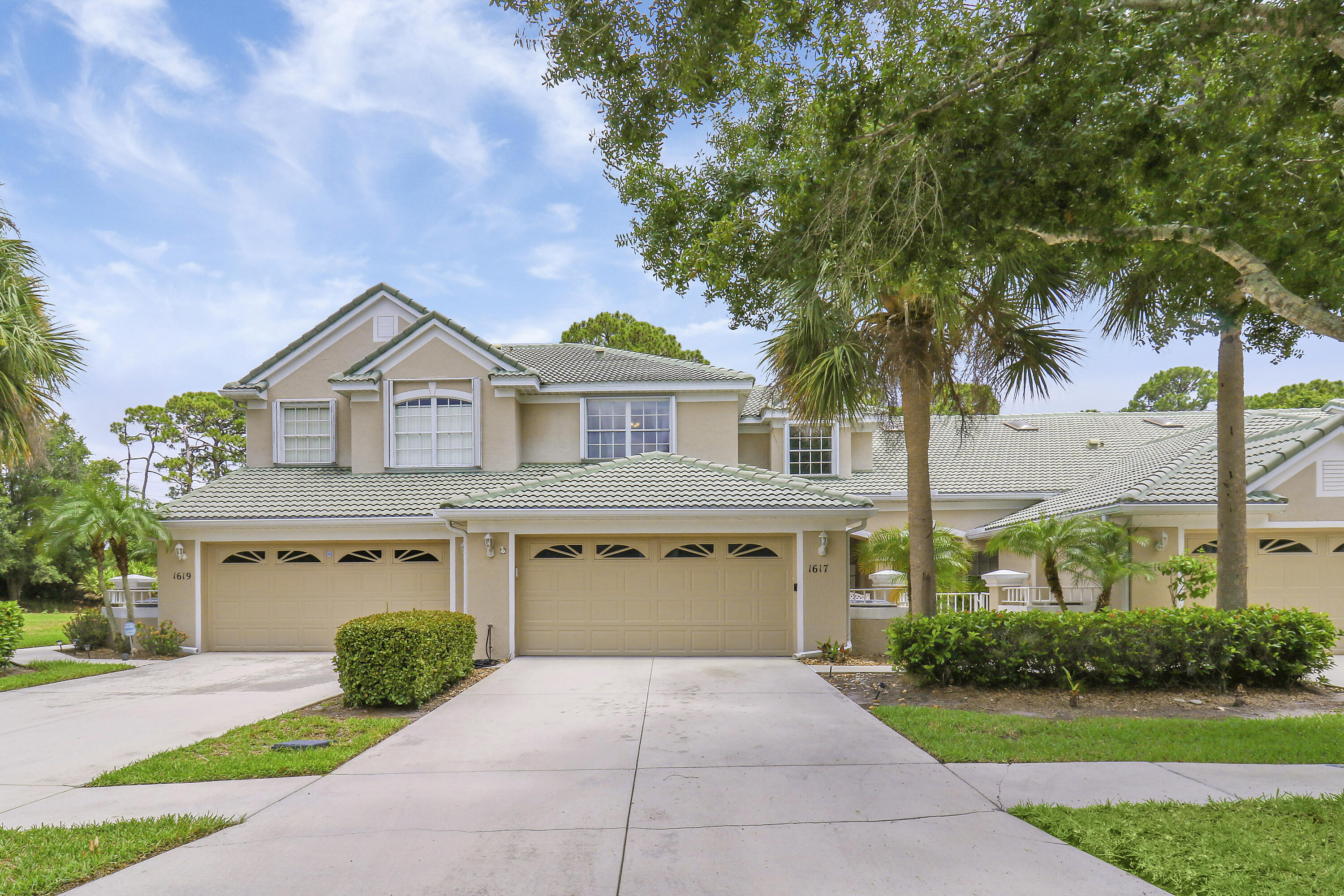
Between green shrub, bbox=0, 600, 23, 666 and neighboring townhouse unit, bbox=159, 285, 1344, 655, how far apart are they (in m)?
2.49

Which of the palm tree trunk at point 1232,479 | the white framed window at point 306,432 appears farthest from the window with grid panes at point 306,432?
the palm tree trunk at point 1232,479

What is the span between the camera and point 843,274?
755cm

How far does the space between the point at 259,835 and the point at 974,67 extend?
27.8 feet

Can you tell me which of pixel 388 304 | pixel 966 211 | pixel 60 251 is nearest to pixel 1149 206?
pixel 966 211

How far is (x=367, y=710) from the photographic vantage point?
9.27 m

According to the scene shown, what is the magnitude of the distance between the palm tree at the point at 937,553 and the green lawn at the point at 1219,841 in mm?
9389

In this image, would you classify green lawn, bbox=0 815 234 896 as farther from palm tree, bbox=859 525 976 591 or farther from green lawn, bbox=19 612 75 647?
palm tree, bbox=859 525 976 591

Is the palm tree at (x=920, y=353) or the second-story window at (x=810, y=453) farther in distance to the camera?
the second-story window at (x=810, y=453)

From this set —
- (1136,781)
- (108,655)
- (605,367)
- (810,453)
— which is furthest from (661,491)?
(108,655)

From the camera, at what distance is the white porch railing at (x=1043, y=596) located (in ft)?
47.0

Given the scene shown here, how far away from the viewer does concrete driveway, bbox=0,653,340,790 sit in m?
7.05

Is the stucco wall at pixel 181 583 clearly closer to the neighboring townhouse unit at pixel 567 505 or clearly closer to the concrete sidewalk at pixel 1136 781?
the neighboring townhouse unit at pixel 567 505

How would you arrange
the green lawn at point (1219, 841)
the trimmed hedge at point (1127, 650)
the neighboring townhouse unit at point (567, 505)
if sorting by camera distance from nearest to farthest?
the green lawn at point (1219, 841)
the trimmed hedge at point (1127, 650)
the neighboring townhouse unit at point (567, 505)

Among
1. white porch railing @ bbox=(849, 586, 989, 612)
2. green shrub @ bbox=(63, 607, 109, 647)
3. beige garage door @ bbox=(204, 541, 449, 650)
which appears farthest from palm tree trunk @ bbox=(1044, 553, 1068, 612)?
green shrub @ bbox=(63, 607, 109, 647)
